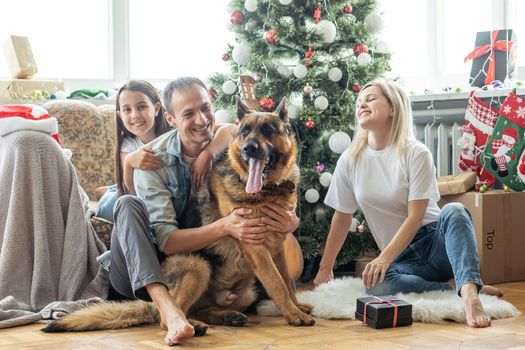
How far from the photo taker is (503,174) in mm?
3771

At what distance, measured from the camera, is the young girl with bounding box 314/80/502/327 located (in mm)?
2838

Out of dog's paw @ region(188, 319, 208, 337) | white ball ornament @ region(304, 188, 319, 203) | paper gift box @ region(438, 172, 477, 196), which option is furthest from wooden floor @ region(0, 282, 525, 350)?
white ball ornament @ region(304, 188, 319, 203)

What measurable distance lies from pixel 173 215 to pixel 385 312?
2.65 ft

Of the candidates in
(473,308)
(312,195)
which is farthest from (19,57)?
(473,308)

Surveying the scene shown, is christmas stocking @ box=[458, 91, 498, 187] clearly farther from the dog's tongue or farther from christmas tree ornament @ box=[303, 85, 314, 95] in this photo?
the dog's tongue

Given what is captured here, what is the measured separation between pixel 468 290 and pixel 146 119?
136 cm

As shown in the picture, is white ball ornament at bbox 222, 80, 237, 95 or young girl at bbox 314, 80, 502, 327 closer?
young girl at bbox 314, 80, 502, 327

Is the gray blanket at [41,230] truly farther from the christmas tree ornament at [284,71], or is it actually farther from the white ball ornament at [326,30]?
the white ball ornament at [326,30]

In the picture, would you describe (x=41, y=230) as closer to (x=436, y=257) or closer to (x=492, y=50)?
Answer: (x=436, y=257)

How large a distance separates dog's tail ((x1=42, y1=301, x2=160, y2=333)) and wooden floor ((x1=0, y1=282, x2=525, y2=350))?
0.04 metres

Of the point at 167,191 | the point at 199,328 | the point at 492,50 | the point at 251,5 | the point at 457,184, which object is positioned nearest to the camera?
the point at 199,328

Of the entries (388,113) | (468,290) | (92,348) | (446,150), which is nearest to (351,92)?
(446,150)

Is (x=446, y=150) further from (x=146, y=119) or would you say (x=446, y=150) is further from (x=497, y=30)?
(x=146, y=119)

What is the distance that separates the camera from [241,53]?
397cm
